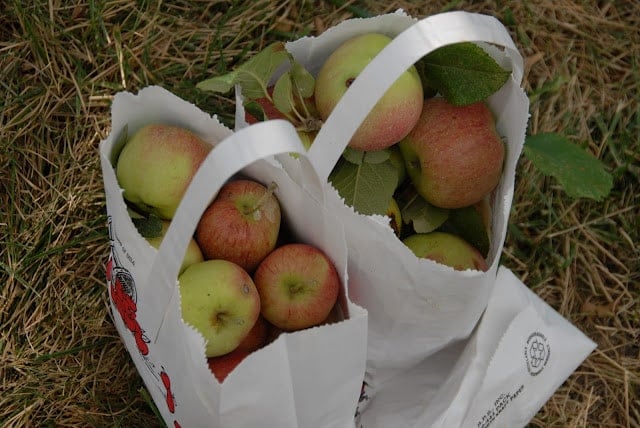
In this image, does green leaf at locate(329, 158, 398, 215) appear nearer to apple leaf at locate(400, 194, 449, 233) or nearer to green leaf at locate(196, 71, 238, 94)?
apple leaf at locate(400, 194, 449, 233)

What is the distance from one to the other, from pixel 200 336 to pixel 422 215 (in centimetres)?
39

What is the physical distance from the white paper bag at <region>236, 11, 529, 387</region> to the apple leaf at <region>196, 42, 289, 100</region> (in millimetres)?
34

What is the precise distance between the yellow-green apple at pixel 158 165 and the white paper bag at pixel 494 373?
438 mm

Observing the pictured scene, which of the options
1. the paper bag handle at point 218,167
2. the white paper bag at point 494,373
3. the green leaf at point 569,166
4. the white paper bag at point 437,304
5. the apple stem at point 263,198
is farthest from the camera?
the green leaf at point 569,166

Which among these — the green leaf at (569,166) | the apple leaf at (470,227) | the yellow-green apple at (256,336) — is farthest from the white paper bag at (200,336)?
the green leaf at (569,166)

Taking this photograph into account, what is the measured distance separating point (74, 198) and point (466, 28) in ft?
2.33

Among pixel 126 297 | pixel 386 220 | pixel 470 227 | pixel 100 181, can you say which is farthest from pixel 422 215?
pixel 100 181

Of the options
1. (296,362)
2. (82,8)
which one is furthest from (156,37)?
(296,362)

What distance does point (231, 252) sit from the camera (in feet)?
2.84

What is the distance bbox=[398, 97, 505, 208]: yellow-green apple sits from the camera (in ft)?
3.03

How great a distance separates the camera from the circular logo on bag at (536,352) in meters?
1.00

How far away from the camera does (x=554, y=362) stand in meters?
1.05

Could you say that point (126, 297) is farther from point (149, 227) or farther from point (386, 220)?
point (386, 220)

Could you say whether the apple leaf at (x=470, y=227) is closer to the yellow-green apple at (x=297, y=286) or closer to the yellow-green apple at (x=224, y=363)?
the yellow-green apple at (x=297, y=286)
